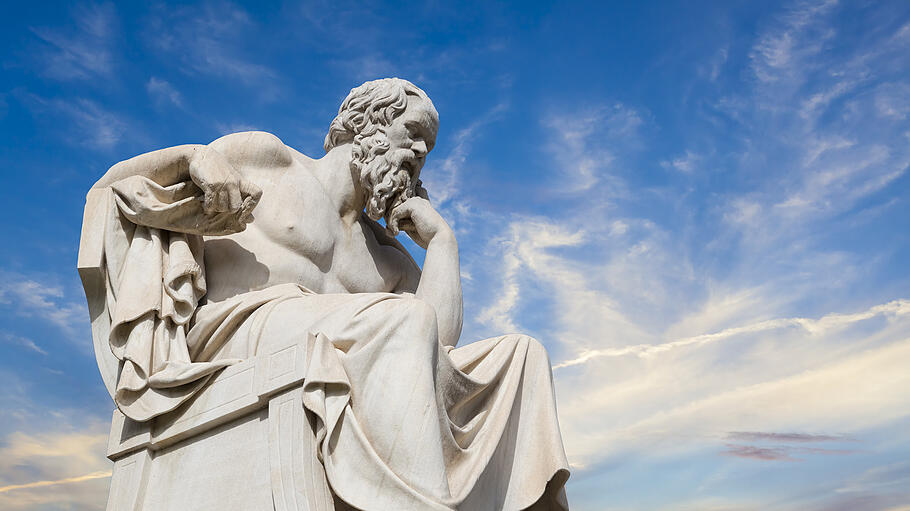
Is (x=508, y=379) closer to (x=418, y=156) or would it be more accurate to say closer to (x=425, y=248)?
(x=425, y=248)

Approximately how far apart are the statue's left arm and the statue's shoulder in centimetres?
79

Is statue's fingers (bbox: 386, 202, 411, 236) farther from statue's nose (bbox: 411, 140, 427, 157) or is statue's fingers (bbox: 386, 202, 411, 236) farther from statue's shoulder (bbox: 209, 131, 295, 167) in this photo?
statue's shoulder (bbox: 209, 131, 295, 167)

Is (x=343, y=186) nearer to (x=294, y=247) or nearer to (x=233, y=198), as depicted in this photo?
(x=294, y=247)

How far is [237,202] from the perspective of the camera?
15.4 feet

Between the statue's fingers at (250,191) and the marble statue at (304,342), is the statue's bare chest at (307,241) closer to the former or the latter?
the marble statue at (304,342)

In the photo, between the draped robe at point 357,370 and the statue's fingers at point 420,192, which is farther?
the statue's fingers at point 420,192

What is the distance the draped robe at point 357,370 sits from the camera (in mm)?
3820

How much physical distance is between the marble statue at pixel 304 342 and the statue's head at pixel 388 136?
0.01 metres

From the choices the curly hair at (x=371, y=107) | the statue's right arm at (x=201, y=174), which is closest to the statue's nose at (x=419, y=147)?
the curly hair at (x=371, y=107)

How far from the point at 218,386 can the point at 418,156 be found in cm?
202

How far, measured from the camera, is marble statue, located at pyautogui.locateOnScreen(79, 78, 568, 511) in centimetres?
387

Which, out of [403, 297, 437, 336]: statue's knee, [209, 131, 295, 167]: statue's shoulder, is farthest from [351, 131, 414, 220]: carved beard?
[403, 297, 437, 336]: statue's knee

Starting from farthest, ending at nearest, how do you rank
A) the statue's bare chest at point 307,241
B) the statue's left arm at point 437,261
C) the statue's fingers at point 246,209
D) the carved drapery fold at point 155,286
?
the statue's bare chest at point 307,241, the statue's left arm at point 437,261, the statue's fingers at point 246,209, the carved drapery fold at point 155,286

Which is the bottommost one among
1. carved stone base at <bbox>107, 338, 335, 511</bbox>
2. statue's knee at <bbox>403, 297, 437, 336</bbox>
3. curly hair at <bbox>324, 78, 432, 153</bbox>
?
carved stone base at <bbox>107, 338, 335, 511</bbox>
